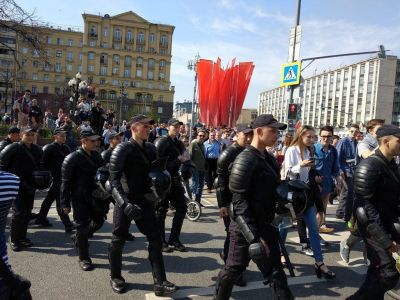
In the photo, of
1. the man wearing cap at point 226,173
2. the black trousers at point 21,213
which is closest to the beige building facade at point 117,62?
the black trousers at point 21,213

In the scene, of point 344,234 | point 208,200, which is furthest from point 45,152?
point 344,234

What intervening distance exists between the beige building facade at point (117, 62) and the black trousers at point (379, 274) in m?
89.8

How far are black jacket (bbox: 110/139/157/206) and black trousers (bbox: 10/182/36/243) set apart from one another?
2.41m

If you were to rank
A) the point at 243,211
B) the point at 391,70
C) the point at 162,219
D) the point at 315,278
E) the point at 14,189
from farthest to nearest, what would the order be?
1. the point at 391,70
2. the point at 162,219
3. the point at 315,278
4. the point at 243,211
5. the point at 14,189

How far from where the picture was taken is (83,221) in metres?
5.09

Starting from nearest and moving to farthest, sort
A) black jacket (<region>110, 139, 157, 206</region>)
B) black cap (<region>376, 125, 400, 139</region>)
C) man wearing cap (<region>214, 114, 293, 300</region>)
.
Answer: man wearing cap (<region>214, 114, 293, 300</region>), black cap (<region>376, 125, 400, 139</region>), black jacket (<region>110, 139, 157, 206</region>)

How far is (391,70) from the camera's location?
282 feet

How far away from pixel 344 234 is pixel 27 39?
1755cm

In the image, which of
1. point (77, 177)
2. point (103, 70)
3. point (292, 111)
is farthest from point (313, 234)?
point (103, 70)

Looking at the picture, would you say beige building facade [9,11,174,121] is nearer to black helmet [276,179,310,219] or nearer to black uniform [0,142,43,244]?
black uniform [0,142,43,244]

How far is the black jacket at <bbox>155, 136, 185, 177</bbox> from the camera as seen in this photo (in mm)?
6031

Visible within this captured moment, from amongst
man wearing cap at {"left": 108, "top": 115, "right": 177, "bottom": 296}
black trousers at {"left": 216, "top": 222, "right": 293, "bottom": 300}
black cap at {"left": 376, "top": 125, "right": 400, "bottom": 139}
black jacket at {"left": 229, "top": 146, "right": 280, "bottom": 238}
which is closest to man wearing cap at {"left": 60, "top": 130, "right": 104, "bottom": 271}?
man wearing cap at {"left": 108, "top": 115, "right": 177, "bottom": 296}

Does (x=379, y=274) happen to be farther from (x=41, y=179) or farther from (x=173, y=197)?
(x=41, y=179)

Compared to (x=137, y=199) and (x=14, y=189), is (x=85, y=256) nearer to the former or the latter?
(x=137, y=199)
